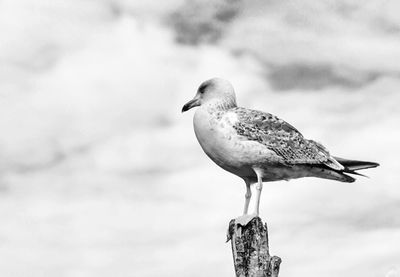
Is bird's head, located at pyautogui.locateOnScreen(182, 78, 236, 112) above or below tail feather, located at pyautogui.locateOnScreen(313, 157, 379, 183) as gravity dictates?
above

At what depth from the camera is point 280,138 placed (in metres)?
11.6

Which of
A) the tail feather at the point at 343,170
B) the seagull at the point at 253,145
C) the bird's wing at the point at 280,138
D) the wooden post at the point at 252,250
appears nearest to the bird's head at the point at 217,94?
the seagull at the point at 253,145

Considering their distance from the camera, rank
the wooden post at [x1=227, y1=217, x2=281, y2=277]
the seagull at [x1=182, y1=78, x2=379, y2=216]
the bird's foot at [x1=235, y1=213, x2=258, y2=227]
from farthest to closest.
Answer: the seagull at [x1=182, y1=78, x2=379, y2=216] → the bird's foot at [x1=235, y1=213, x2=258, y2=227] → the wooden post at [x1=227, y1=217, x2=281, y2=277]

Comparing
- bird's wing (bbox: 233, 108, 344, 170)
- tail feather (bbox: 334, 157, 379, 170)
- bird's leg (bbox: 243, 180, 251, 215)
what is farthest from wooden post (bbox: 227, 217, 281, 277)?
tail feather (bbox: 334, 157, 379, 170)

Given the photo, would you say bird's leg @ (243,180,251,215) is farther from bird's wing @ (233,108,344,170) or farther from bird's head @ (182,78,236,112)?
bird's head @ (182,78,236,112)

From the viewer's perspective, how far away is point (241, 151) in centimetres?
1100

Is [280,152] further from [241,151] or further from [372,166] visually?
[372,166]

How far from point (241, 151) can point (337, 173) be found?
221cm

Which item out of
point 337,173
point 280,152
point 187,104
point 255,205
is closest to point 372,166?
point 337,173

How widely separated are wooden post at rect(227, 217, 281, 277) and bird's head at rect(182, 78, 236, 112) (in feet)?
7.73

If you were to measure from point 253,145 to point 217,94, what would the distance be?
1.31m

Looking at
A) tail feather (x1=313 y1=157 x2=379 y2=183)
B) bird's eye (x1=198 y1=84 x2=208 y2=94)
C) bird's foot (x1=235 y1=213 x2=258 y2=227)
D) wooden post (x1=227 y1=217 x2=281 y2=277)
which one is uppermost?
bird's eye (x1=198 y1=84 x2=208 y2=94)

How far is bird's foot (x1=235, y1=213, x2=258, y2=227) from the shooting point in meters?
10.4

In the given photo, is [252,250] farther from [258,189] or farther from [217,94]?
[217,94]
